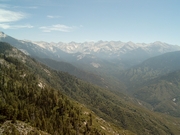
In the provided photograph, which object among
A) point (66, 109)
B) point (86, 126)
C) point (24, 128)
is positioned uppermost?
point (24, 128)

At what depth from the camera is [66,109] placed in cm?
14625

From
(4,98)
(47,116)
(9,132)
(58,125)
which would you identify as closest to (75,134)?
(58,125)

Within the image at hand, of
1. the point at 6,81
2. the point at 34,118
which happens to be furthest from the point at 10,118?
the point at 6,81

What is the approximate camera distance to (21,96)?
5743 inches

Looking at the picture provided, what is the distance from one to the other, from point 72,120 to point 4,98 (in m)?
59.0

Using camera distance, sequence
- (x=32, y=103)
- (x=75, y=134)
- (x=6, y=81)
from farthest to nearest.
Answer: (x=6, y=81)
(x=32, y=103)
(x=75, y=134)

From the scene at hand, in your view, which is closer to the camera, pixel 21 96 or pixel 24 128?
pixel 24 128

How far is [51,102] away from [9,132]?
68725 millimetres

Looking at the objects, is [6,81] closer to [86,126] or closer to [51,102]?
[51,102]

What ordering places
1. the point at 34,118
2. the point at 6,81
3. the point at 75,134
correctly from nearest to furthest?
the point at 34,118 → the point at 75,134 → the point at 6,81

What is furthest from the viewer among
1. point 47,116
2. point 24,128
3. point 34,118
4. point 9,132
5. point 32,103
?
point 32,103

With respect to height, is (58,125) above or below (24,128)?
below

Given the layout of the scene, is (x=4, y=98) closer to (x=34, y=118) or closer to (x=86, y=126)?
(x=34, y=118)

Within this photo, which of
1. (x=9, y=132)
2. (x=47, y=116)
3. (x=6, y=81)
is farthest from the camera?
(x=6, y=81)
